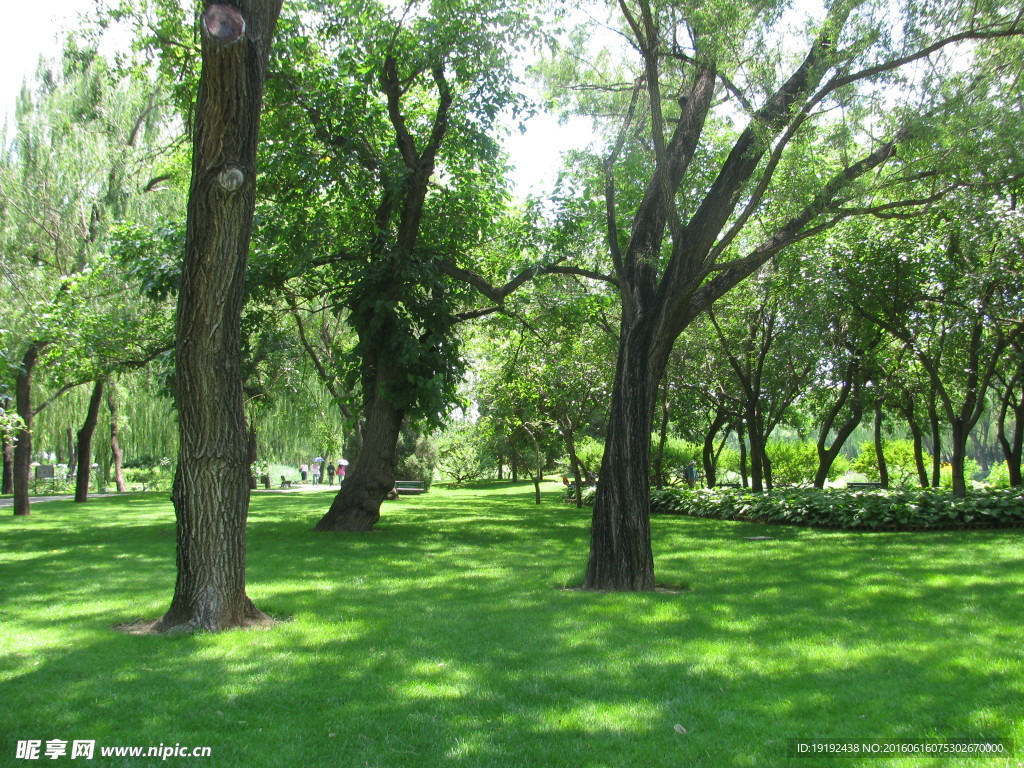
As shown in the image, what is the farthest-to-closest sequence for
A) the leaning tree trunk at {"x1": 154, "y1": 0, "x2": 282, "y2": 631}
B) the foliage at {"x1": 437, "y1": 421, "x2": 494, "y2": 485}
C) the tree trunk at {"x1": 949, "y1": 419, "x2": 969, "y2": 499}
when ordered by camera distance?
1. the foliage at {"x1": 437, "y1": 421, "x2": 494, "y2": 485}
2. the tree trunk at {"x1": 949, "y1": 419, "x2": 969, "y2": 499}
3. the leaning tree trunk at {"x1": 154, "y1": 0, "x2": 282, "y2": 631}

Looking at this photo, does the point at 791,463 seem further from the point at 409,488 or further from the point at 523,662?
the point at 523,662

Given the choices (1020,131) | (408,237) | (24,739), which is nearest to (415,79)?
(408,237)

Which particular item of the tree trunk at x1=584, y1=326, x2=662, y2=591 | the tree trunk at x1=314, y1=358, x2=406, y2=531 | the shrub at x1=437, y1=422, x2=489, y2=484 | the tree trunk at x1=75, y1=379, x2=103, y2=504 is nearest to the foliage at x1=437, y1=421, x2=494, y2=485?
the shrub at x1=437, y1=422, x2=489, y2=484

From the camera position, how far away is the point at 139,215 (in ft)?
56.9

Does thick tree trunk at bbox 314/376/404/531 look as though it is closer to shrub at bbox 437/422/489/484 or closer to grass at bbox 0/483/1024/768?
grass at bbox 0/483/1024/768

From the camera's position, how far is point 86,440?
66.6ft

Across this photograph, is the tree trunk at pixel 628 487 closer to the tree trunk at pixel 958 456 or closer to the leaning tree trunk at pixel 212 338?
the leaning tree trunk at pixel 212 338

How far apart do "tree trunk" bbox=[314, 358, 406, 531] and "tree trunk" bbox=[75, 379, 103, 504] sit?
7.92 meters

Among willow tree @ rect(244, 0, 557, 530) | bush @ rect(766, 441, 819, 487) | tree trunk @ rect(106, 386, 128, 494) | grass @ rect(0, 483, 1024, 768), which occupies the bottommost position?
grass @ rect(0, 483, 1024, 768)

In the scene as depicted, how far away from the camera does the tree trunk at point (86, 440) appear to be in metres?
19.6

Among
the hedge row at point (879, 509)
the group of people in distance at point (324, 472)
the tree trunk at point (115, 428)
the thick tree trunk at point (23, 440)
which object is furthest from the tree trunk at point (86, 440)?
the hedge row at point (879, 509)

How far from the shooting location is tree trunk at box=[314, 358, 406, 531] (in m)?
14.4

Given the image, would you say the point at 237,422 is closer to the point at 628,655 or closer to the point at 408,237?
the point at 628,655

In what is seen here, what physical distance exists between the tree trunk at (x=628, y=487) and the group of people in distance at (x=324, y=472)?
23866 millimetres
